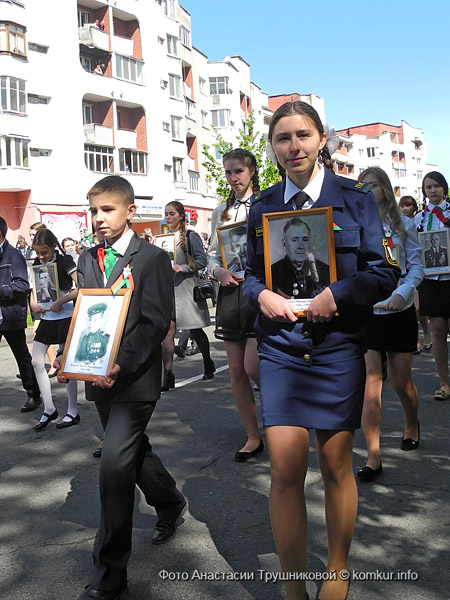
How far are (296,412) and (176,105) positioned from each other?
51078 mm

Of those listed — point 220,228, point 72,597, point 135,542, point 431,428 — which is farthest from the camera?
point 431,428

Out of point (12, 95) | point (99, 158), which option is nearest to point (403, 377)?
point (12, 95)

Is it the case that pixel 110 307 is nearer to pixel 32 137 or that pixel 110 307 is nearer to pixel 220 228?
pixel 220 228

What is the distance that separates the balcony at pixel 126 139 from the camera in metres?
45.4

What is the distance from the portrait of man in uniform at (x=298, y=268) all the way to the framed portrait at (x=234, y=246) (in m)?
2.22

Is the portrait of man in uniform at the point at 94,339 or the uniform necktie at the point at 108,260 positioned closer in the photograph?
the portrait of man in uniform at the point at 94,339

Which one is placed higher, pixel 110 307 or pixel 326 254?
pixel 326 254

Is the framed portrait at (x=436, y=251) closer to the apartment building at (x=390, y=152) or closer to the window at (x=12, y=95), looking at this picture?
the window at (x=12, y=95)

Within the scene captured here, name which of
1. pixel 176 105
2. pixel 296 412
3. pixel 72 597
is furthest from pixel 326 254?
pixel 176 105

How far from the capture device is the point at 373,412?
4.62 m

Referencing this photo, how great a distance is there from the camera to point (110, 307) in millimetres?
3230

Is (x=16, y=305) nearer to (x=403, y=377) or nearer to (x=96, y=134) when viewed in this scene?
(x=403, y=377)

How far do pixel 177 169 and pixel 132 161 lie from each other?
5.64m

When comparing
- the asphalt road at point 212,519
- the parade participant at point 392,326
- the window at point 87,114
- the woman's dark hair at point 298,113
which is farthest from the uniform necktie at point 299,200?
the window at point 87,114
